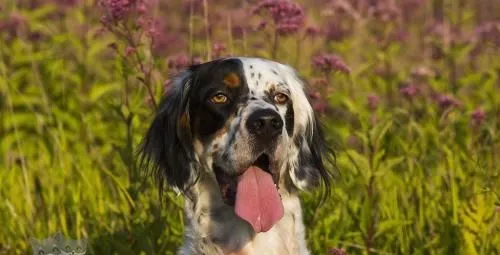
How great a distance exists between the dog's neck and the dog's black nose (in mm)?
365

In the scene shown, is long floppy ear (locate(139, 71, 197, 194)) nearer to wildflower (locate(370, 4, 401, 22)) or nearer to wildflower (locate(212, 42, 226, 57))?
wildflower (locate(212, 42, 226, 57))

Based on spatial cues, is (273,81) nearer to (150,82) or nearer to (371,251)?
(150,82)

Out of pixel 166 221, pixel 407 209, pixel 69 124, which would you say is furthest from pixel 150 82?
pixel 69 124

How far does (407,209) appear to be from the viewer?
5758 mm

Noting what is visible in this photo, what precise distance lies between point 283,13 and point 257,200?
5.26 ft

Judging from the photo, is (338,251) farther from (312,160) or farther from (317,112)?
(317,112)

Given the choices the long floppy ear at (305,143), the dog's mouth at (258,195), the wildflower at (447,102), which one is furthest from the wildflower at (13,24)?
the dog's mouth at (258,195)

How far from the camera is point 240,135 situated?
4.06 m

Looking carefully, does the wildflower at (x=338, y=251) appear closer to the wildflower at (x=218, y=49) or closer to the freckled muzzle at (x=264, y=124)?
the freckled muzzle at (x=264, y=124)

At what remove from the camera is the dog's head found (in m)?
4.07

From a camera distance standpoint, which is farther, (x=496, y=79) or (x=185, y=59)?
(x=496, y=79)

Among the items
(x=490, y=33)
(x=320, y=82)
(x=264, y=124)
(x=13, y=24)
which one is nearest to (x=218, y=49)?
(x=320, y=82)

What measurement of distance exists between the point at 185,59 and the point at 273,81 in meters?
1.12

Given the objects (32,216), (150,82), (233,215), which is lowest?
(32,216)
